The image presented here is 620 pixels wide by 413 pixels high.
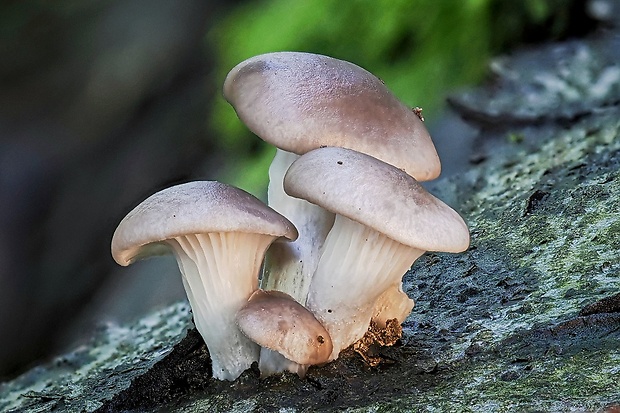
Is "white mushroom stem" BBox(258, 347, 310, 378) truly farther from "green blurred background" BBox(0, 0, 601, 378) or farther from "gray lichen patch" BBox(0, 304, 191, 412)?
"green blurred background" BBox(0, 0, 601, 378)

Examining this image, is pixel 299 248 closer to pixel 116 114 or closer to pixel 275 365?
pixel 275 365

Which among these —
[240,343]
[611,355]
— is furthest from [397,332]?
[611,355]

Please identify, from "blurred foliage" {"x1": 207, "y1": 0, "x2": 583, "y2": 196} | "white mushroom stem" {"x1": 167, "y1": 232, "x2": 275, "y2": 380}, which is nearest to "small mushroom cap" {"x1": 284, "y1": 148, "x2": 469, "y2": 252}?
"white mushroom stem" {"x1": 167, "y1": 232, "x2": 275, "y2": 380}

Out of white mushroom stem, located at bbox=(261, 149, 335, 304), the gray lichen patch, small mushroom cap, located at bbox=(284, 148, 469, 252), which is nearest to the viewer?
small mushroom cap, located at bbox=(284, 148, 469, 252)

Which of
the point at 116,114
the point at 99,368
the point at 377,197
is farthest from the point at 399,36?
the point at 116,114

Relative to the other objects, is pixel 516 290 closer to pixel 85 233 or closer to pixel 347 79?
pixel 347 79
